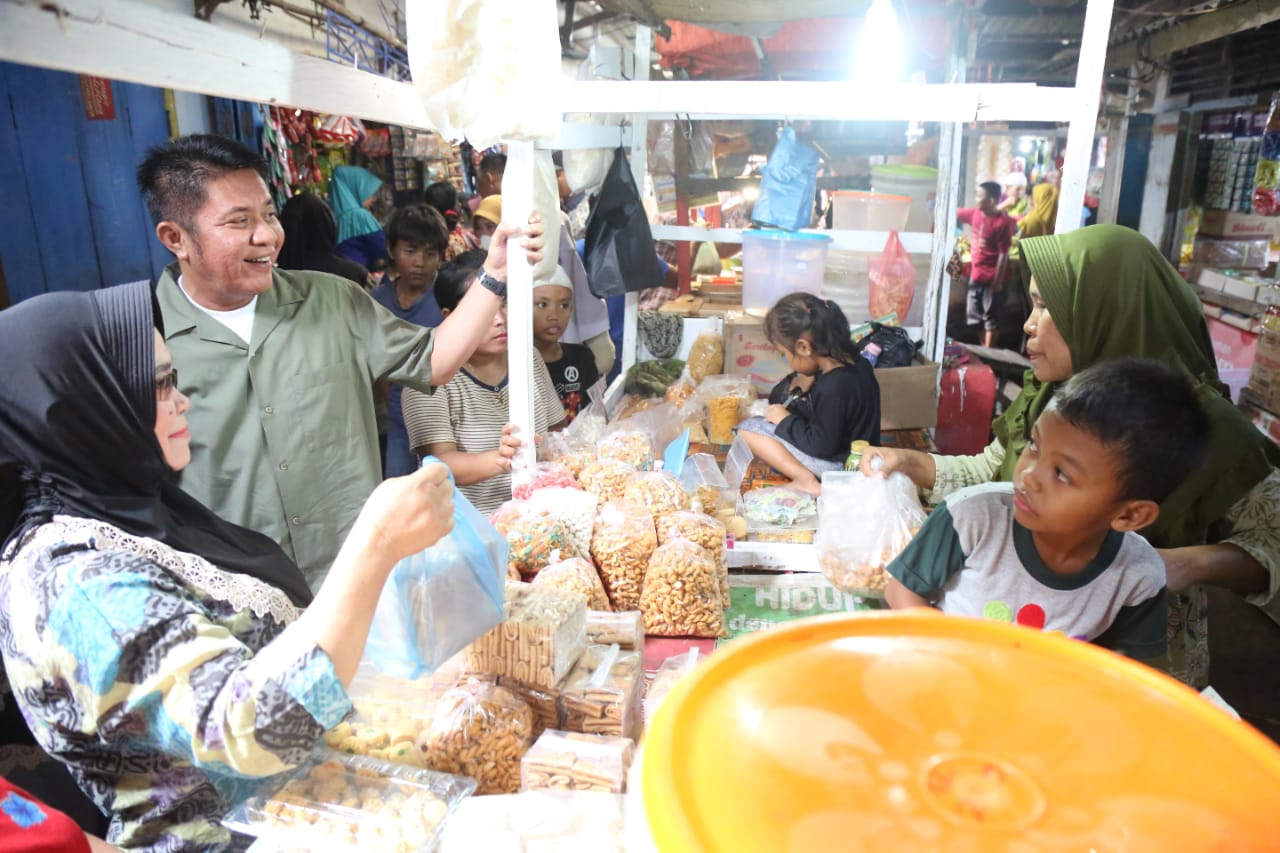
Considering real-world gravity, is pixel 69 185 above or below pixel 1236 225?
above

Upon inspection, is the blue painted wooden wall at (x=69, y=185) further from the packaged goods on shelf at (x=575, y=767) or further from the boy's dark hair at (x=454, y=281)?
the packaged goods on shelf at (x=575, y=767)

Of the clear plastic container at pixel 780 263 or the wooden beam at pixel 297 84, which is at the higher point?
the wooden beam at pixel 297 84

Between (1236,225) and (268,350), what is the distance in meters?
9.72

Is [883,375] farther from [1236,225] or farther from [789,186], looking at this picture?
[1236,225]

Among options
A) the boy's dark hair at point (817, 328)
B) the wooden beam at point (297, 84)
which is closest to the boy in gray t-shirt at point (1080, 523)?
the wooden beam at point (297, 84)

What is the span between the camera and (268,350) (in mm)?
2043

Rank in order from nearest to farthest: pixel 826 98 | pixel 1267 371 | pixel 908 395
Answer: pixel 826 98 → pixel 908 395 → pixel 1267 371

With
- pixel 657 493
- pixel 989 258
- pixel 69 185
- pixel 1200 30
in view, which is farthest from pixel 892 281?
pixel 989 258

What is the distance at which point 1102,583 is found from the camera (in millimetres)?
1533

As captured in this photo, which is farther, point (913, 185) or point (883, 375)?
A: point (913, 185)

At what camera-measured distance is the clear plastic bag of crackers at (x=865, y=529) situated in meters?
2.01

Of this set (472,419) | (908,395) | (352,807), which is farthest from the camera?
(908,395)

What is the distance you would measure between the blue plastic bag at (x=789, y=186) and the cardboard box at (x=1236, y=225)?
5730mm

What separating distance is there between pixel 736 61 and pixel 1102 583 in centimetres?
497
